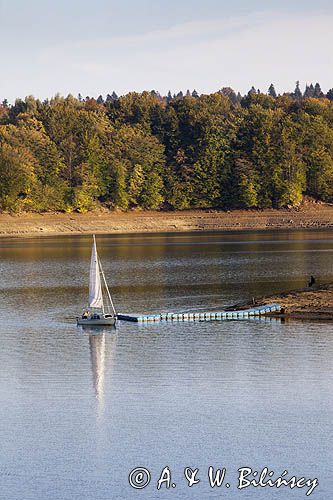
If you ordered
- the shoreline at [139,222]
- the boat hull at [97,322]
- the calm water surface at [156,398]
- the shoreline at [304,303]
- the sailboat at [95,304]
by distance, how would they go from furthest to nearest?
the shoreline at [139,222] → the shoreline at [304,303] → the sailboat at [95,304] → the boat hull at [97,322] → the calm water surface at [156,398]

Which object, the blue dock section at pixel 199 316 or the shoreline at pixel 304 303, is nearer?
the shoreline at pixel 304 303

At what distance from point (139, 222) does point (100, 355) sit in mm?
140721

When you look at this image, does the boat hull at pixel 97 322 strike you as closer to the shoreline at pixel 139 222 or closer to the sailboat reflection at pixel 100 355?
the sailboat reflection at pixel 100 355

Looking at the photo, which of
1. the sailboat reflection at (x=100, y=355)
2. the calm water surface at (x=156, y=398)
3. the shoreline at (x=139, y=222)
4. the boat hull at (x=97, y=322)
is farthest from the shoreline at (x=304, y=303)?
the shoreline at (x=139, y=222)

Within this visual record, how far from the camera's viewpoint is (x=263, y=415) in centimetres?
3919

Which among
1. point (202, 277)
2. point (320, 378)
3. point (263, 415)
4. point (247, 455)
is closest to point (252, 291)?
point (202, 277)

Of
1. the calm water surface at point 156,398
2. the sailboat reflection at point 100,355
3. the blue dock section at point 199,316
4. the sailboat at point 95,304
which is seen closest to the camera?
the calm water surface at point 156,398

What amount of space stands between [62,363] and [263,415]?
45.8 ft

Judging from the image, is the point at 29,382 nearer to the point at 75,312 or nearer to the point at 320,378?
the point at 320,378

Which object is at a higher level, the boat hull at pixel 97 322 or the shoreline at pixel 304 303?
the shoreline at pixel 304 303

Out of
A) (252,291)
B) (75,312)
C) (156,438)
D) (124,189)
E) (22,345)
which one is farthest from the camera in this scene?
(124,189)

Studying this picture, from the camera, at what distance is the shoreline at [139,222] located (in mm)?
179250

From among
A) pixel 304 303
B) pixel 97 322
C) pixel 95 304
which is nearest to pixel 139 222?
pixel 304 303

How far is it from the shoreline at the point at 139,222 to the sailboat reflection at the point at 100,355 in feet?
390
